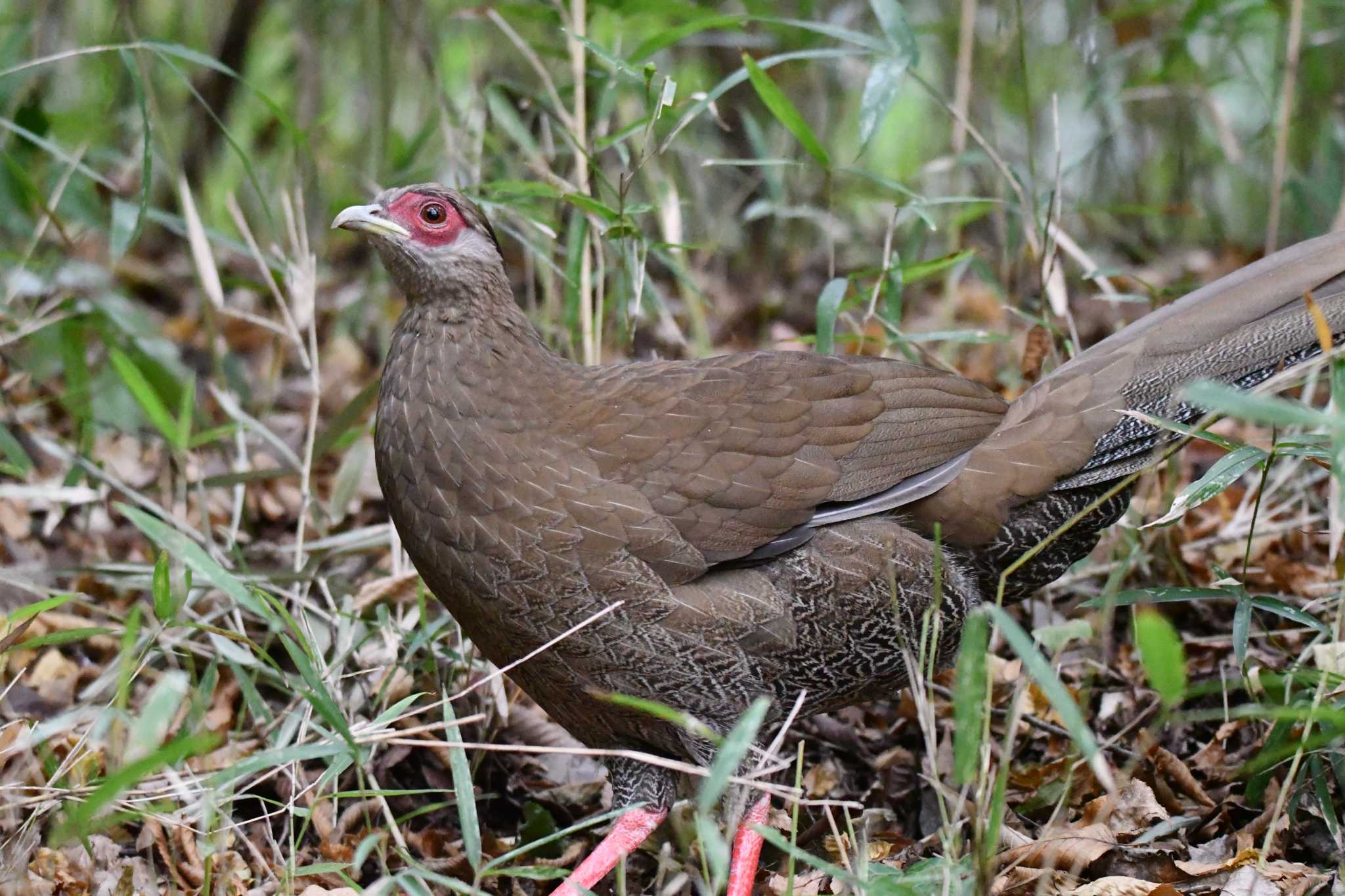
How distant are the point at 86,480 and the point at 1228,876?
3.89m

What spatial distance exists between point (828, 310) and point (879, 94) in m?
0.65

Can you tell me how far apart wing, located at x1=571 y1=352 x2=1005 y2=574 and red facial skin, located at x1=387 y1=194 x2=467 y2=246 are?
55cm

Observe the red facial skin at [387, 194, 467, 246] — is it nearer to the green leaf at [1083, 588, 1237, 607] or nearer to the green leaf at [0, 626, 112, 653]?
the green leaf at [0, 626, 112, 653]

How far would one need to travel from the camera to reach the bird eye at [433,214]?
3.76 m

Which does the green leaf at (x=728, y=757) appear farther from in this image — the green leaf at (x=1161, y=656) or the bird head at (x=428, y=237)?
the bird head at (x=428, y=237)

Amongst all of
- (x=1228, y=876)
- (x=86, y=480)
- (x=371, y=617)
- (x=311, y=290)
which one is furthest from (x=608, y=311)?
(x=1228, y=876)

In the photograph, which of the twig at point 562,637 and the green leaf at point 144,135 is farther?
the green leaf at point 144,135

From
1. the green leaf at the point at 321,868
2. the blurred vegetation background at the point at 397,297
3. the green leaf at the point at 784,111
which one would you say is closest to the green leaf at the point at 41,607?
the blurred vegetation background at the point at 397,297

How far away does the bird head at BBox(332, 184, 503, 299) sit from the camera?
373 cm

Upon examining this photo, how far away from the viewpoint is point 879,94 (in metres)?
4.06

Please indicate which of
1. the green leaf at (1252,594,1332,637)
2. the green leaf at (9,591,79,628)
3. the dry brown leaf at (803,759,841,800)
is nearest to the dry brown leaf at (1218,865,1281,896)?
the green leaf at (1252,594,1332,637)

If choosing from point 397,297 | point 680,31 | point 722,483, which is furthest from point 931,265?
point 397,297

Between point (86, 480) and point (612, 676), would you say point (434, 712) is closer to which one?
point (612, 676)

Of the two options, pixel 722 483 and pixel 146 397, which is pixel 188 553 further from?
pixel 722 483
